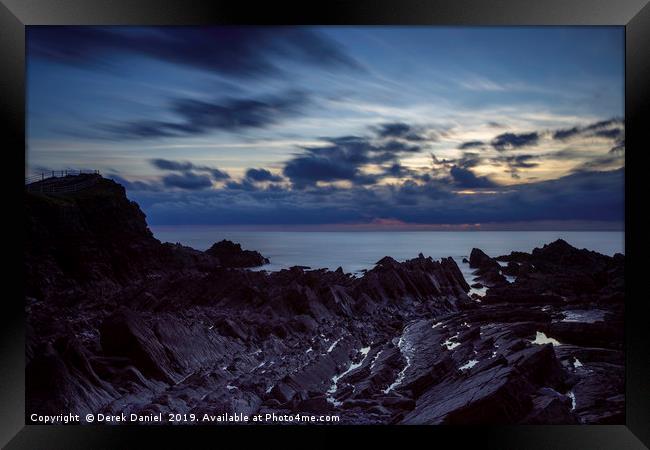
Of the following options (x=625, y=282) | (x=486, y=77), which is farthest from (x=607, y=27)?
(x=625, y=282)

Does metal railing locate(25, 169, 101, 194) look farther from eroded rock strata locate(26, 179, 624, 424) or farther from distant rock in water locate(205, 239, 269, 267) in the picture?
distant rock in water locate(205, 239, 269, 267)

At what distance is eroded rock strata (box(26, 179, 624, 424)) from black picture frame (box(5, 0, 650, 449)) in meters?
0.18

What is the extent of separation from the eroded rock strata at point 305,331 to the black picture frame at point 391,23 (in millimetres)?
180

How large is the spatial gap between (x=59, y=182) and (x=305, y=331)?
3908mm

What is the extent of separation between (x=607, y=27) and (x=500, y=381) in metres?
4.36

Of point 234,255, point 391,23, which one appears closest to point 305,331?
point 234,255

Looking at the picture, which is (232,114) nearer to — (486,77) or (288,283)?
(288,283)

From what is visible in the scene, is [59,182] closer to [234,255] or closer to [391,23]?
[234,255]

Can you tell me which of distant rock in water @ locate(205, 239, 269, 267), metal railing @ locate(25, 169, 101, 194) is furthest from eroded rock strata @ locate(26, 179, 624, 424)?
metal railing @ locate(25, 169, 101, 194)

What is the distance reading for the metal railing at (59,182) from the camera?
5.07 meters

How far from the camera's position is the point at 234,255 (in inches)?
237

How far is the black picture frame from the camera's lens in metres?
4.51

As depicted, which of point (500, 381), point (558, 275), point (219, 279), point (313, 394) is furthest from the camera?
point (219, 279)

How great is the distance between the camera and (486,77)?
17.1 ft
